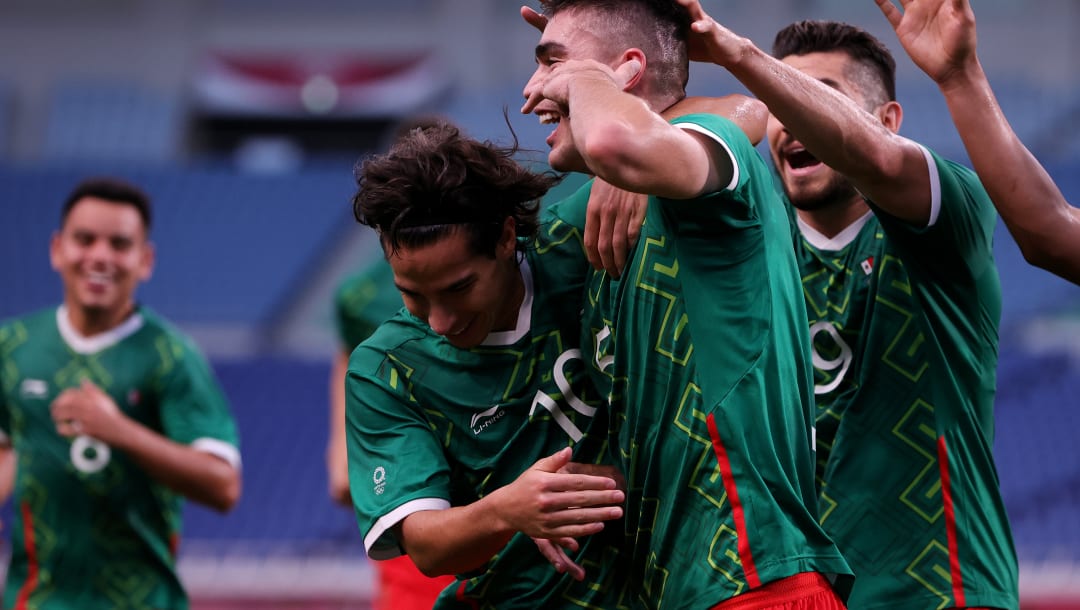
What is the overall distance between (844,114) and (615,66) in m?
0.45

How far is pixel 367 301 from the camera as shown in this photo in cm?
505

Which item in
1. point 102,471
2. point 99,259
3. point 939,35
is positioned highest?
point 99,259

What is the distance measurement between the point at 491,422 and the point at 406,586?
1.54 metres

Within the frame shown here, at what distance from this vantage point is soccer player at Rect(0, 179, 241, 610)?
4.80 m

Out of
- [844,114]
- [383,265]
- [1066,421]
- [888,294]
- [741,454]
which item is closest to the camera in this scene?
[741,454]

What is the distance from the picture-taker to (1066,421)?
504 inches

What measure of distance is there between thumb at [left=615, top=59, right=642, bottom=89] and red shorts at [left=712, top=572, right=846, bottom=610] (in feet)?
3.04

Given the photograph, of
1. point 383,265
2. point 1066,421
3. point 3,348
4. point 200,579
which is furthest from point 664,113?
point 1066,421

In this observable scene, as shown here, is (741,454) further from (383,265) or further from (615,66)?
(383,265)

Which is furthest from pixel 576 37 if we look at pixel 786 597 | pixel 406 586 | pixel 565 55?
pixel 406 586

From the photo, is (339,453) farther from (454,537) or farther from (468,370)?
(454,537)

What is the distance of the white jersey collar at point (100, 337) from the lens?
16.8ft

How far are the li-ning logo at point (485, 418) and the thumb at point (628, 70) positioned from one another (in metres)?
0.73

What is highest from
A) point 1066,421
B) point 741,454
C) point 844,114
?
point 1066,421
